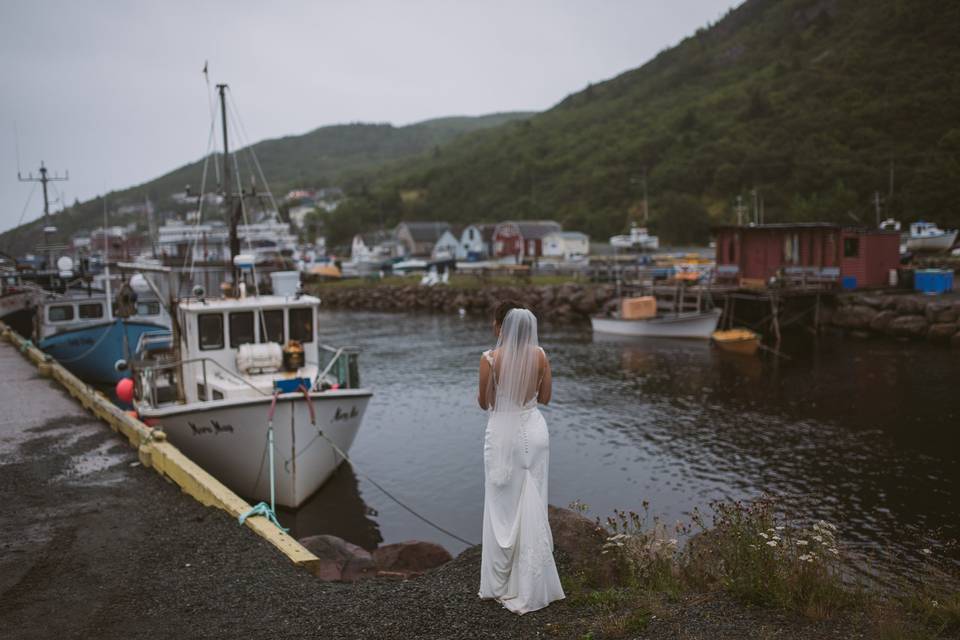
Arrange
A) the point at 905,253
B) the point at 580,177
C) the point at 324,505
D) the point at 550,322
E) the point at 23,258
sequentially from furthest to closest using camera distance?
the point at 580,177
the point at 23,258
the point at 905,253
the point at 550,322
the point at 324,505

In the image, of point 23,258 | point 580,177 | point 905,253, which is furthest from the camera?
point 580,177

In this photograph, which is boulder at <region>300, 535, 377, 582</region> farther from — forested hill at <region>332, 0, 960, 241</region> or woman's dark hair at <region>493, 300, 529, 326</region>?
forested hill at <region>332, 0, 960, 241</region>

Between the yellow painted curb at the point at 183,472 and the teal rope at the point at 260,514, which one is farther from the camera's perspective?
the teal rope at the point at 260,514

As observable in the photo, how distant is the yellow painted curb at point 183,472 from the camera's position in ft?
24.2

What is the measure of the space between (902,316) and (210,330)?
98.6 feet

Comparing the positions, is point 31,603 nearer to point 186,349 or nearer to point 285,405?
point 285,405

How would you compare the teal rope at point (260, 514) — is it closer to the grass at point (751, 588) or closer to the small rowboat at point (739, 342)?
the grass at point (751, 588)

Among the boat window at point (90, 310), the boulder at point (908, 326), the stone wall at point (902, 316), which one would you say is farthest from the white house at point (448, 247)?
the boat window at point (90, 310)

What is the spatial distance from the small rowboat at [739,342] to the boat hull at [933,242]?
25.9m

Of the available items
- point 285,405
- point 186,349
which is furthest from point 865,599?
point 186,349

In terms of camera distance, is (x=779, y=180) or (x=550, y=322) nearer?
(x=550, y=322)

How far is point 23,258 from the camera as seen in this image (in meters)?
62.2

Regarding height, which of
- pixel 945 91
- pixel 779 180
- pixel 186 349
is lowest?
pixel 186 349

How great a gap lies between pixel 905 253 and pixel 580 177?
198 feet
